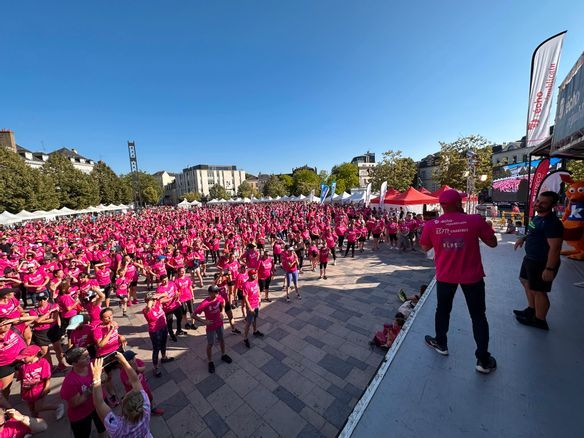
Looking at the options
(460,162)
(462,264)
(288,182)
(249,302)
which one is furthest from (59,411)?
(288,182)

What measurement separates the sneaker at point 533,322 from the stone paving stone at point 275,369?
13.1ft

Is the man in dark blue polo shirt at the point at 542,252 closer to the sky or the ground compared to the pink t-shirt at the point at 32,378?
closer to the sky

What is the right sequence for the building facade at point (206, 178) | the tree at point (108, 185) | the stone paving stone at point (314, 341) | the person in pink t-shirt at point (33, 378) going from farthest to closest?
the building facade at point (206, 178)
the tree at point (108, 185)
the stone paving stone at point (314, 341)
the person in pink t-shirt at point (33, 378)

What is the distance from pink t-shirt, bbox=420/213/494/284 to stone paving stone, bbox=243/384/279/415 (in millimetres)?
3488

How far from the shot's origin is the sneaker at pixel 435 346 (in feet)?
8.53

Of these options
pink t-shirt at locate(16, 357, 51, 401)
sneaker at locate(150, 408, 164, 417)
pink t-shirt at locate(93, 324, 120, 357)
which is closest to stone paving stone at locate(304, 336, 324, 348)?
sneaker at locate(150, 408, 164, 417)

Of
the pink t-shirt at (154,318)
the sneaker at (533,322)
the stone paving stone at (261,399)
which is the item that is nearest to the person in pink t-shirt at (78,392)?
the pink t-shirt at (154,318)

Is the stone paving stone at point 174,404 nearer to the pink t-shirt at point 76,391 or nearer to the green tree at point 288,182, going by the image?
the pink t-shirt at point 76,391

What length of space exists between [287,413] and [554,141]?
6.84 m

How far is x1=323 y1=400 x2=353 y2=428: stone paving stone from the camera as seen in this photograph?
139 inches

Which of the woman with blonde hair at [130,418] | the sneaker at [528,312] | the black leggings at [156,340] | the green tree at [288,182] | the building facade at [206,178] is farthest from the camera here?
the building facade at [206,178]

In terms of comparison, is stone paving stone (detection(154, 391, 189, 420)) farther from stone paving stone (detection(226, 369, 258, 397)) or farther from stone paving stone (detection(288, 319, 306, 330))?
stone paving stone (detection(288, 319, 306, 330))

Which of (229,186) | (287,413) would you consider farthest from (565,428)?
(229,186)

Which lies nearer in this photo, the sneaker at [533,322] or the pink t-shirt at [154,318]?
the sneaker at [533,322]
